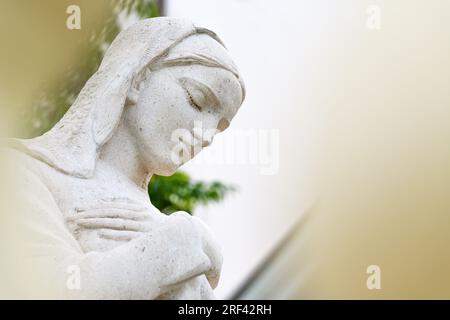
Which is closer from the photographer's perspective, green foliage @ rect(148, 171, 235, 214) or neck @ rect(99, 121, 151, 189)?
neck @ rect(99, 121, 151, 189)

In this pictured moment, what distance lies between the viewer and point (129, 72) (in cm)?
302

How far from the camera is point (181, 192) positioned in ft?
22.5

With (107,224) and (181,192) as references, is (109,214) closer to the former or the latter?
(107,224)

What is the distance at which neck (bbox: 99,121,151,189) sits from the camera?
3.02 m

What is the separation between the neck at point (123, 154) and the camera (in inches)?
119

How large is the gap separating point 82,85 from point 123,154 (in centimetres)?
213

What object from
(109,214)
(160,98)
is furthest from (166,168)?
(109,214)

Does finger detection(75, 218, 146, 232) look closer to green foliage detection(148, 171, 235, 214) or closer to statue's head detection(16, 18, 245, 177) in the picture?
statue's head detection(16, 18, 245, 177)

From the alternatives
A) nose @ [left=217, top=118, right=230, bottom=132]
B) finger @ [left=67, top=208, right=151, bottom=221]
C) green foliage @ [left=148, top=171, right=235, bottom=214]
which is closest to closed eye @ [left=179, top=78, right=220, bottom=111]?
nose @ [left=217, top=118, right=230, bottom=132]

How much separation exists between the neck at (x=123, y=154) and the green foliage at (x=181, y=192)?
3.50 m

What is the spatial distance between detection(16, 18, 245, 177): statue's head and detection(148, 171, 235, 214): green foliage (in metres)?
3.49

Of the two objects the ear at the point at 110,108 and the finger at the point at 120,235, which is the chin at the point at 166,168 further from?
the finger at the point at 120,235
